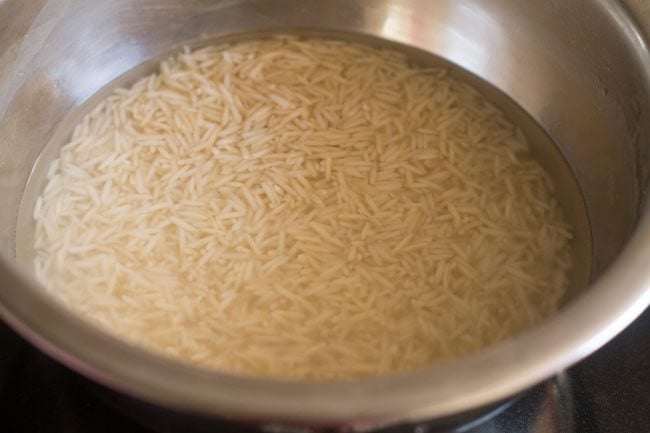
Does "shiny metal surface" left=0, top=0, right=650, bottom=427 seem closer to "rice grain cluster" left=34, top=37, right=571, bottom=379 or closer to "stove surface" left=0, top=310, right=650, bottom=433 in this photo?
"rice grain cluster" left=34, top=37, right=571, bottom=379

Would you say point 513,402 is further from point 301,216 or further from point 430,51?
point 430,51

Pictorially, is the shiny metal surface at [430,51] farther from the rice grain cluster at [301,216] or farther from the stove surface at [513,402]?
the stove surface at [513,402]

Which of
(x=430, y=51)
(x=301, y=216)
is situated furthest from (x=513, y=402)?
(x=430, y=51)

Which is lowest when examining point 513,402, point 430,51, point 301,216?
point 513,402

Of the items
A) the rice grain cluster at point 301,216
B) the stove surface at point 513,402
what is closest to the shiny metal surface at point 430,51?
the rice grain cluster at point 301,216

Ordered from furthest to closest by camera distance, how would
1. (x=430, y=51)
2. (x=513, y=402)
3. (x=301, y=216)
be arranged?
(x=430, y=51), (x=301, y=216), (x=513, y=402)

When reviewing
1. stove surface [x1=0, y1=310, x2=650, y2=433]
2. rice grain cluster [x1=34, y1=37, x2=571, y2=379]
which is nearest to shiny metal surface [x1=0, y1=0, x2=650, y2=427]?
rice grain cluster [x1=34, y1=37, x2=571, y2=379]
